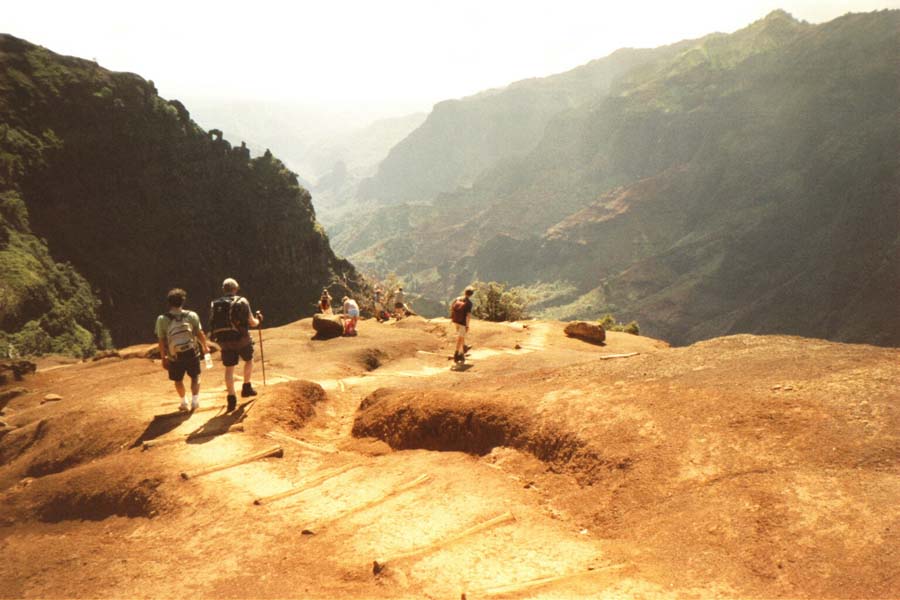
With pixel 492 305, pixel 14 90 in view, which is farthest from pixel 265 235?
pixel 492 305

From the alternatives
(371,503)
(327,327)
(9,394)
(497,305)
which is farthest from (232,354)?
(497,305)

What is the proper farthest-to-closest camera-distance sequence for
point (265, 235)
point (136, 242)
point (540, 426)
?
point (265, 235)
point (136, 242)
point (540, 426)

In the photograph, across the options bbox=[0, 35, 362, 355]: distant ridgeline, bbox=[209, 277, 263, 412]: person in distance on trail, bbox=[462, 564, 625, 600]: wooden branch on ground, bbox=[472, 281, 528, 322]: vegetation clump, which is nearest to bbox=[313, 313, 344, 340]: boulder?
bbox=[209, 277, 263, 412]: person in distance on trail

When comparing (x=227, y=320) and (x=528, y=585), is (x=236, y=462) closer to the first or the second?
(x=227, y=320)

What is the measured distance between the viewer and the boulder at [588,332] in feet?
82.9

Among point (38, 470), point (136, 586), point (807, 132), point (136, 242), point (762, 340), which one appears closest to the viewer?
point (136, 586)

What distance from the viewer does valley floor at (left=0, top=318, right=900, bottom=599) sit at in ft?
17.4

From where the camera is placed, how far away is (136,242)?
86.4 metres

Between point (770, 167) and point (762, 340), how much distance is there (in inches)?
7607

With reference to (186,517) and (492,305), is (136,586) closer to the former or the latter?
(186,517)

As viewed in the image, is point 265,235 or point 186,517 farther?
point 265,235

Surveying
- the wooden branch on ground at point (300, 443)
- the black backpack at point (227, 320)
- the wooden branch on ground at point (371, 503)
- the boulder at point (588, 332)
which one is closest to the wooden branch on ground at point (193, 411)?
the black backpack at point (227, 320)

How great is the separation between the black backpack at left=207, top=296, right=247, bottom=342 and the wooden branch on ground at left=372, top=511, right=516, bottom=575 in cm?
637

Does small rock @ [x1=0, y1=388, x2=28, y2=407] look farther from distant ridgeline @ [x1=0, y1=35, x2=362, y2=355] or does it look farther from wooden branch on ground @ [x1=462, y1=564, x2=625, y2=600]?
distant ridgeline @ [x1=0, y1=35, x2=362, y2=355]
